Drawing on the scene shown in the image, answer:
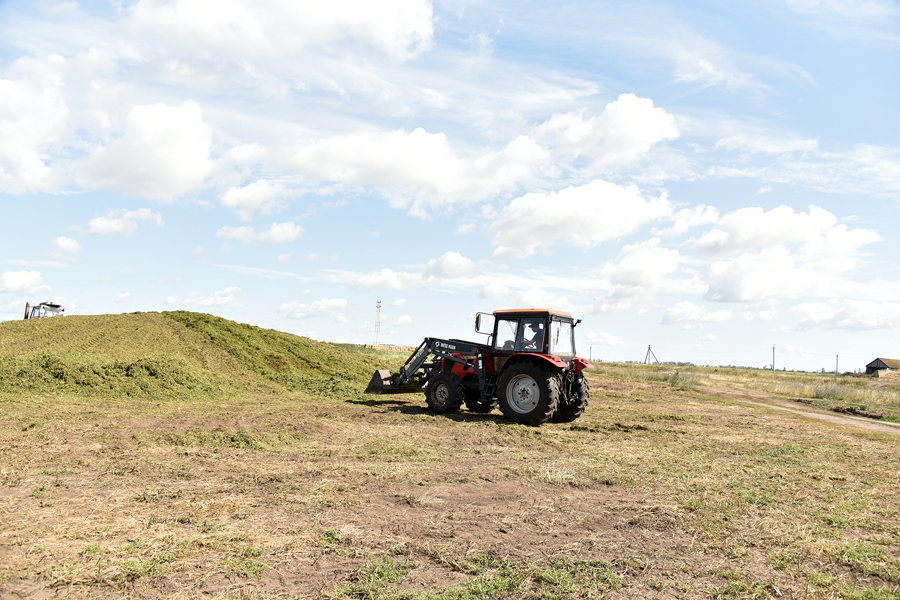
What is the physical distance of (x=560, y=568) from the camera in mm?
4402

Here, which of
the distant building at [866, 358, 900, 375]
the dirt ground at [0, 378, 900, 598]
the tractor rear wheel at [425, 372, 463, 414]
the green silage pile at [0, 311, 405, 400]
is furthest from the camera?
the distant building at [866, 358, 900, 375]

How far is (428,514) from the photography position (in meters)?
5.66

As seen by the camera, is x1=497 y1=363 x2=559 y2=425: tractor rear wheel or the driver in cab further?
the driver in cab

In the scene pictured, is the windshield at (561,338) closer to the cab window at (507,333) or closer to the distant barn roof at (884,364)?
the cab window at (507,333)

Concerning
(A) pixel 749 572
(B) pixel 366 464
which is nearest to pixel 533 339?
(B) pixel 366 464

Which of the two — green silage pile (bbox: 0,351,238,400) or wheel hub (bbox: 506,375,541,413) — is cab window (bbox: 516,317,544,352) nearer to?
wheel hub (bbox: 506,375,541,413)

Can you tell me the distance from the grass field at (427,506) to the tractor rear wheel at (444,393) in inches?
29.0

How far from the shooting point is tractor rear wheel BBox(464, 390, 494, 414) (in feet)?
44.1

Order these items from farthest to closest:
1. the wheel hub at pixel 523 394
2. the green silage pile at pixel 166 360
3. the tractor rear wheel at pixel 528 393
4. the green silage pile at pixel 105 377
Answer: the green silage pile at pixel 166 360, the green silage pile at pixel 105 377, the wheel hub at pixel 523 394, the tractor rear wheel at pixel 528 393

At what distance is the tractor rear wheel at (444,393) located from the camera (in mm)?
13164

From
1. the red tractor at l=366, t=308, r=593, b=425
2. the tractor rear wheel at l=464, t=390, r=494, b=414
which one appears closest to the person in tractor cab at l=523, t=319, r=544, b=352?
the red tractor at l=366, t=308, r=593, b=425

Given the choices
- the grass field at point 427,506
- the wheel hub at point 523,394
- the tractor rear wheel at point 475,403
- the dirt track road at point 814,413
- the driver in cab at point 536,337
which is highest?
the driver in cab at point 536,337

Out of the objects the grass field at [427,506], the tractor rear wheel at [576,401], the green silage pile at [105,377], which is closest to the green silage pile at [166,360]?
the green silage pile at [105,377]

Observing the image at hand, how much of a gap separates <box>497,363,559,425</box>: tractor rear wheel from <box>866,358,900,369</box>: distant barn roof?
238ft
